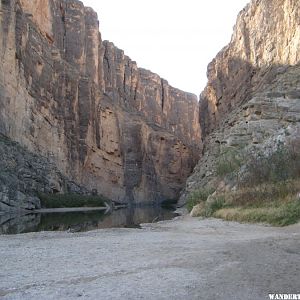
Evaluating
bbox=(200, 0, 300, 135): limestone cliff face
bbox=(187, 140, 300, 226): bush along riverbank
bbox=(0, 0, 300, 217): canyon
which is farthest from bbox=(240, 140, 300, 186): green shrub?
bbox=(200, 0, 300, 135): limestone cliff face

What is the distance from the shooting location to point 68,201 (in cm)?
5981

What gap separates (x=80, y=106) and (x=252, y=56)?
33690 mm

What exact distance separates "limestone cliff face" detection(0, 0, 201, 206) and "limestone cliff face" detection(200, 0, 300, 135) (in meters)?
16.7

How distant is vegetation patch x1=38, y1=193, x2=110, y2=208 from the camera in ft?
176

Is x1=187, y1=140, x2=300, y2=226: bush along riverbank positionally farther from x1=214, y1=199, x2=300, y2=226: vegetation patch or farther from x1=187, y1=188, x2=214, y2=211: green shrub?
x1=187, y1=188, x2=214, y2=211: green shrub

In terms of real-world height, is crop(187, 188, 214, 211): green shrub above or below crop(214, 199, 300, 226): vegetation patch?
above

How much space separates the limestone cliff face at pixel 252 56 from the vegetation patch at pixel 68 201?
26.4m

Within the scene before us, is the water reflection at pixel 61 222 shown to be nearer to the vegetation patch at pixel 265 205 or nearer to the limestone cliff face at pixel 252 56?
the vegetation patch at pixel 265 205

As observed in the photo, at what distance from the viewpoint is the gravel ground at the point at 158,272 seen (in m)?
5.63

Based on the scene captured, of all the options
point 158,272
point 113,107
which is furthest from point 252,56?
point 158,272

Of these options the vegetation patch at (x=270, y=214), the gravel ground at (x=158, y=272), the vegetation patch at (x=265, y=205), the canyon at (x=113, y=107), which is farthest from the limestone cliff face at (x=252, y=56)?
the gravel ground at (x=158, y=272)

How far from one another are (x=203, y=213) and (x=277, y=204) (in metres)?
8.41

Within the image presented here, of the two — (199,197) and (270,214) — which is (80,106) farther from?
(270,214)

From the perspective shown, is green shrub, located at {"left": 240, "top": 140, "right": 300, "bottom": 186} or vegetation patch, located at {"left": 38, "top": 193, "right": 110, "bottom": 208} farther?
vegetation patch, located at {"left": 38, "top": 193, "right": 110, "bottom": 208}
